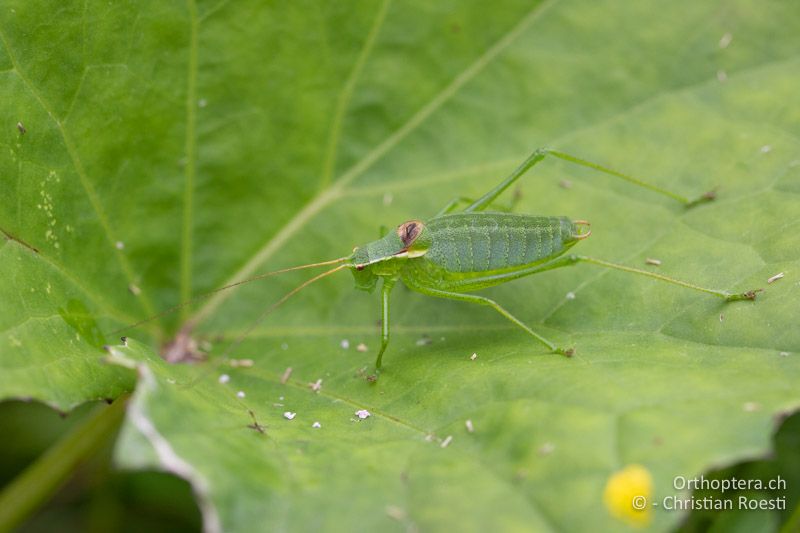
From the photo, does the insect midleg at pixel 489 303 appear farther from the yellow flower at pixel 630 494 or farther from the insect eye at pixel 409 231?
the yellow flower at pixel 630 494

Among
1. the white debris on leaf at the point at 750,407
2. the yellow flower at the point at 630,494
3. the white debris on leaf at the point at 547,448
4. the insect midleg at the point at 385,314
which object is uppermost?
the white debris on leaf at the point at 750,407

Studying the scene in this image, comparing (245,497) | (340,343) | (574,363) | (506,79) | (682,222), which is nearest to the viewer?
(245,497)

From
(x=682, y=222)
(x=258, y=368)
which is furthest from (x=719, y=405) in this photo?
(x=258, y=368)

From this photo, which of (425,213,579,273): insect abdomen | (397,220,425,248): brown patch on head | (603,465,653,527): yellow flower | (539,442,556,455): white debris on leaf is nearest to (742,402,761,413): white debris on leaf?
(603,465,653,527): yellow flower

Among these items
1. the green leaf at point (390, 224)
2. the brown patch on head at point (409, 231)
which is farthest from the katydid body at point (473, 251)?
the green leaf at point (390, 224)

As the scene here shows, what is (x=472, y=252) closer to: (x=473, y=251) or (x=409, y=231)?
(x=473, y=251)

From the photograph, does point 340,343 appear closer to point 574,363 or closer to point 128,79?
point 574,363

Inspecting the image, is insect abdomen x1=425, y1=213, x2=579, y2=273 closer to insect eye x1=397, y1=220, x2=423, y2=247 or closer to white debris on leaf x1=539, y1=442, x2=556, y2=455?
insect eye x1=397, y1=220, x2=423, y2=247
